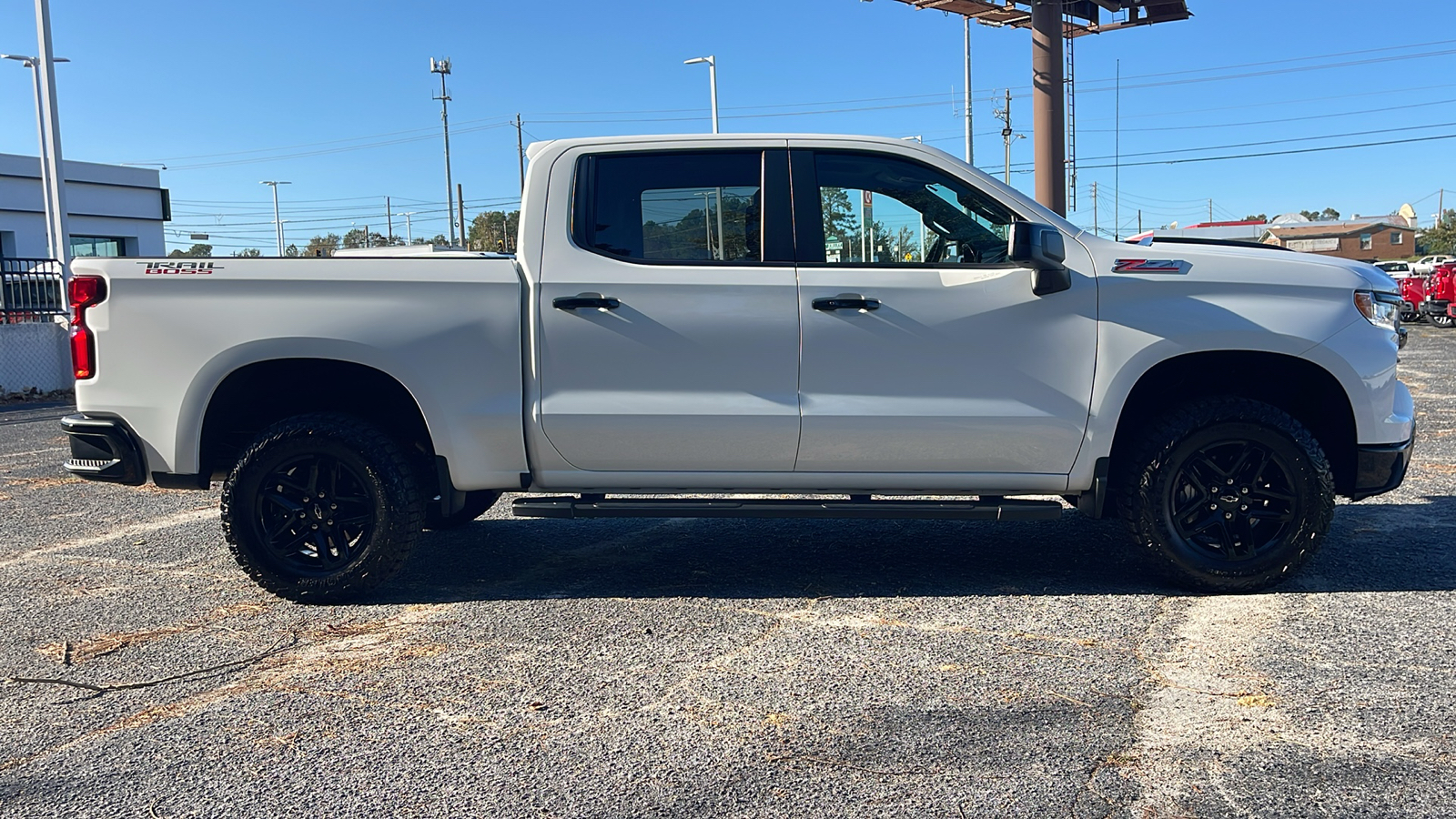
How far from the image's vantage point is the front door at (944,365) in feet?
15.9

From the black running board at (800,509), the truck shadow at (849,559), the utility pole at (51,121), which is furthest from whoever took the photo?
the utility pole at (51,121)

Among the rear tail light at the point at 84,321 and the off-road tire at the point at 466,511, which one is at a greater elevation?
the rear tail light at the point at 84,321

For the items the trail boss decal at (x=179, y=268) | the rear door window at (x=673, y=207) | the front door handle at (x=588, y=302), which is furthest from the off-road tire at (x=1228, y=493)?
the trail boss decal at (x=179, y=268)

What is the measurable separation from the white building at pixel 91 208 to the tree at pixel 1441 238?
96.1 metres

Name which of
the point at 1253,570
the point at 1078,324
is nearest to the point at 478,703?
the point at 1078,324

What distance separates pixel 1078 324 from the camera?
16.0 ft

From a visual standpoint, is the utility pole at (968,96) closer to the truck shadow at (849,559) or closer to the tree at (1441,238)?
the truck shadow at (849,559)

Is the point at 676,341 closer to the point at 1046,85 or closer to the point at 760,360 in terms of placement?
the point at 760,360

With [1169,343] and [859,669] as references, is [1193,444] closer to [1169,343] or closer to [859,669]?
[1169,343]

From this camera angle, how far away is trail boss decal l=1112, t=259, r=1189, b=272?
4844 millimetres

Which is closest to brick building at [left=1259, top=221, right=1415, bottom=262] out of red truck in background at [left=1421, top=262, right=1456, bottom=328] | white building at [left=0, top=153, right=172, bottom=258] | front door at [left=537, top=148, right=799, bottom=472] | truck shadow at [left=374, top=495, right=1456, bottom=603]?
red truck in background at [left=1421, top=262, right=1456, bottom=328]

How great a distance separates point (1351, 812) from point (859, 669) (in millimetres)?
1602

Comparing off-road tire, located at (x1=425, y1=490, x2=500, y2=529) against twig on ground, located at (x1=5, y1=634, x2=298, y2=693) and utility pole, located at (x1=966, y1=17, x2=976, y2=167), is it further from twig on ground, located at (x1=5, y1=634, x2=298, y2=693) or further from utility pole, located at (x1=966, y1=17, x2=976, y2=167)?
utility pole, located at (x1=966, y1=17, x2=976, y2=167)

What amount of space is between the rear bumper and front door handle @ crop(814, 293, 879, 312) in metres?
3.06
